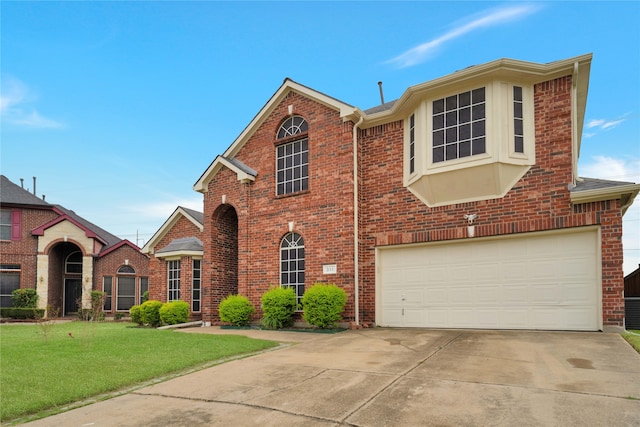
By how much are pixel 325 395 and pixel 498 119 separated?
778cm

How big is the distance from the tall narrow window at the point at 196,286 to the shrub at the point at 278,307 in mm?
→ 5598

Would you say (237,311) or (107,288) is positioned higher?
(237,311)

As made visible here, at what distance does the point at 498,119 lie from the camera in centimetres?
983

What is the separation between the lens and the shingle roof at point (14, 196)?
75.0 ft

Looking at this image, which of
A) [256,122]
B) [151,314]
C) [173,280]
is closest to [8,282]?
[173,280]

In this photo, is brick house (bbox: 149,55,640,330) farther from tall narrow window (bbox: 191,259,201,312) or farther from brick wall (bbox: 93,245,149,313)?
brick wall (bbox: 93,245,149,313)

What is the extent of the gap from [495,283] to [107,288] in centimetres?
2278

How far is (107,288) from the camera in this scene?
2492cm

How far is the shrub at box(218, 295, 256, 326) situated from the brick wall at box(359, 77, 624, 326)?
12.7 ft

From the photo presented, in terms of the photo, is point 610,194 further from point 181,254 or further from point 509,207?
point 181,254

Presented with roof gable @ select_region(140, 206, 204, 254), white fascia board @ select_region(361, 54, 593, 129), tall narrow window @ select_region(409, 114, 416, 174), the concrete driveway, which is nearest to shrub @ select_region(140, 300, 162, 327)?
roof gable @ select_region(140, 206, 204, 254)

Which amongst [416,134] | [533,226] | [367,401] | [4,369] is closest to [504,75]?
[416,134]

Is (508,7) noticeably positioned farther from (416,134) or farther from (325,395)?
(325,395)

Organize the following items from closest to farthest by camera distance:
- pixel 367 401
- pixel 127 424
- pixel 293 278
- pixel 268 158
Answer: pixel 127 424 < pixel 367 401 < pixel 293 278 < pixel 268 158
